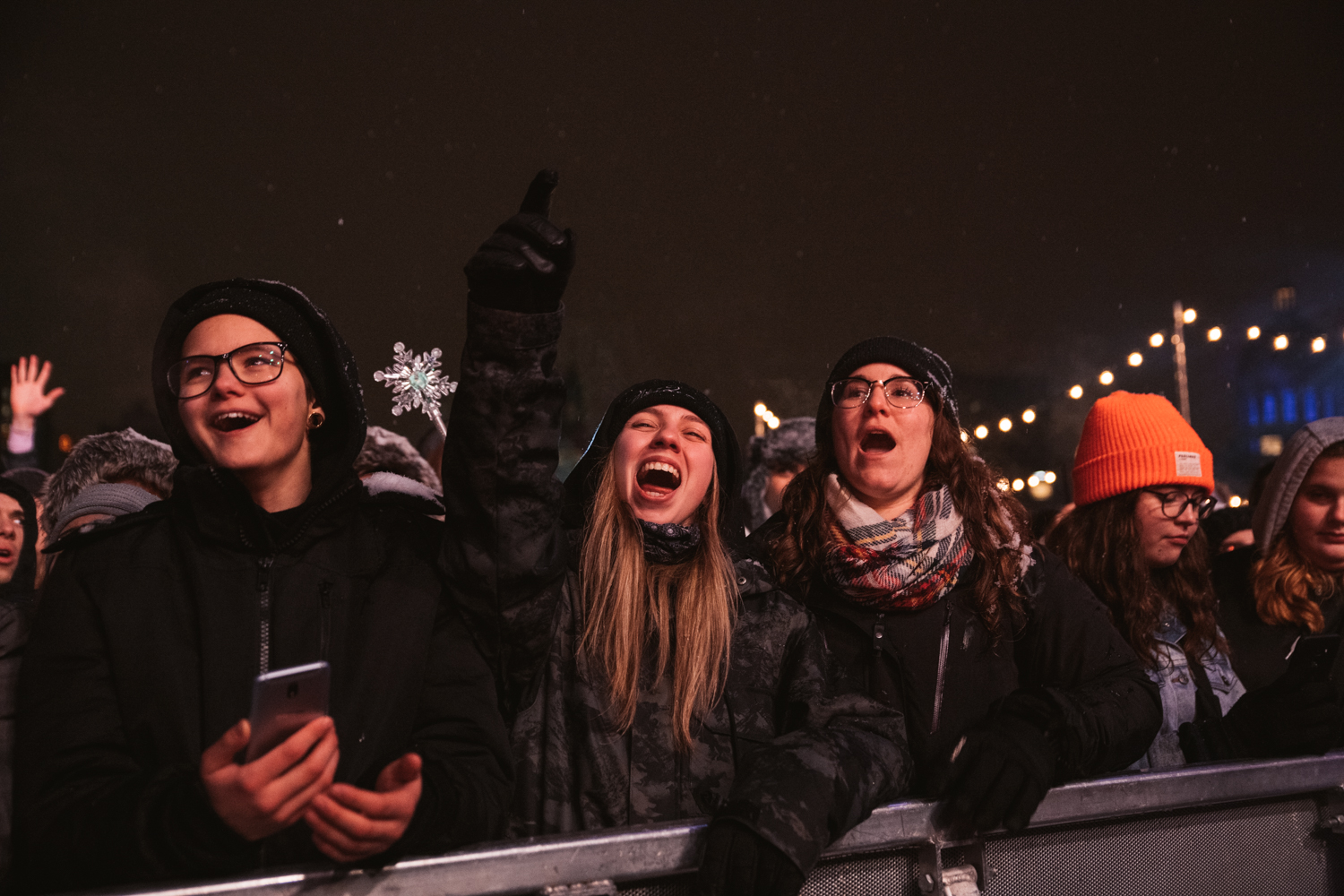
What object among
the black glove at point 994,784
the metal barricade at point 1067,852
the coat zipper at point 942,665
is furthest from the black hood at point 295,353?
the coat zipper at point 942,665

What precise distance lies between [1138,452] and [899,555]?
5.07 feet

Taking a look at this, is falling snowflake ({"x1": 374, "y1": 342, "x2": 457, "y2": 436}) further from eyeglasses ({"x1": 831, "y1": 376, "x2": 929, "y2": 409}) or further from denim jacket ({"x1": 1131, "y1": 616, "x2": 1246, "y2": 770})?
denim jacket ({"x1": 1131, "y1": 616, "x2": 1246, "y2": 770})

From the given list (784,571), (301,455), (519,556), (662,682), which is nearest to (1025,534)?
(784,571)

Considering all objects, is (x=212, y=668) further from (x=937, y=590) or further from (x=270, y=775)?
(x=937, y=590)

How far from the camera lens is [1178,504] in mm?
3691

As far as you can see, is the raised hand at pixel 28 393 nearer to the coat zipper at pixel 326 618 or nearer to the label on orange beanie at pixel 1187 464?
the coat zipper at pixel 326 618

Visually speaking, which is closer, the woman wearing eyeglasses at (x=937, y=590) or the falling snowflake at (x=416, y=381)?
the woman wearing eyeglasses at (x=937, y=590)

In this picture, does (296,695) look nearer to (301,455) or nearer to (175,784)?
(175,784)

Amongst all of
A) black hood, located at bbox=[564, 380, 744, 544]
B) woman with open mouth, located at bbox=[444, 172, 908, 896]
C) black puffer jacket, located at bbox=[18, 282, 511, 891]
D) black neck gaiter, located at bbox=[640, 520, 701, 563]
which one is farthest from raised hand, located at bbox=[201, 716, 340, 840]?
black hood, located at bbox=[564, 380, 744, 544]

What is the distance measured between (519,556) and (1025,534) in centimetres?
165

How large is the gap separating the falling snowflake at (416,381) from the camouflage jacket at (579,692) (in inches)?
55.2

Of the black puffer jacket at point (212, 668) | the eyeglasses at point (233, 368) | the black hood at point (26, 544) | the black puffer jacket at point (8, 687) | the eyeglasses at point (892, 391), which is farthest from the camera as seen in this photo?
the black hood at point (26, 544)

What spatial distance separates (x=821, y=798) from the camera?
1.91 meters

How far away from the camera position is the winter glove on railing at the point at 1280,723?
8.41 ft
